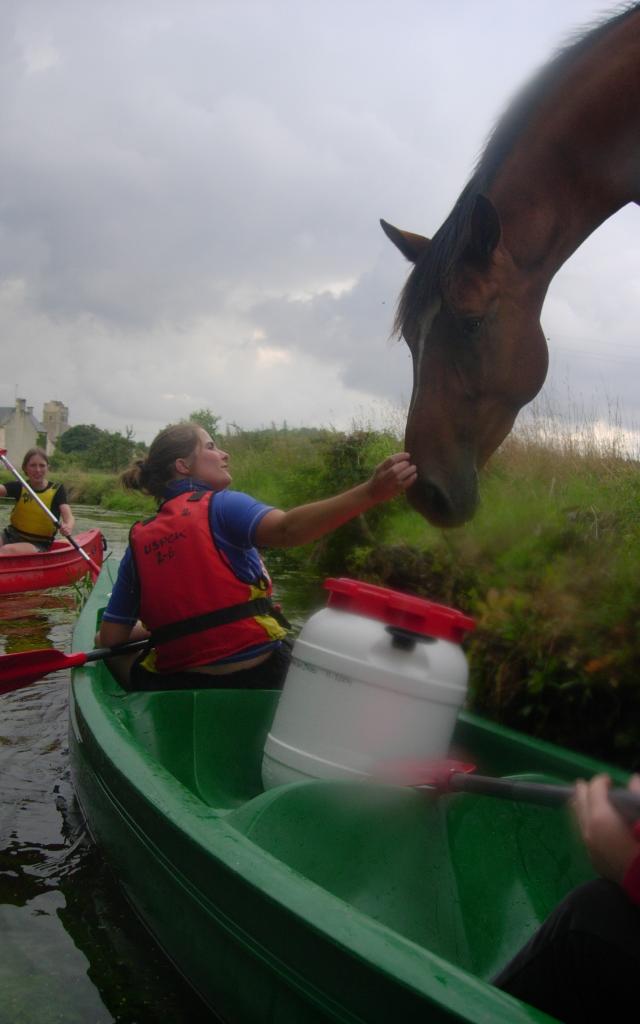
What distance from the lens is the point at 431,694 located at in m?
2.20

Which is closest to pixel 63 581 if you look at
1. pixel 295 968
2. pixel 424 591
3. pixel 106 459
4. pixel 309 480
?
A: pixel 309 480

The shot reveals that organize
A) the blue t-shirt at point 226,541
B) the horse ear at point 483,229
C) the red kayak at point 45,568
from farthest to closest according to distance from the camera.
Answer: the red kayak at point 45,568 → the blue t-shirt at point 226,541 → the horse ear at point 483,229

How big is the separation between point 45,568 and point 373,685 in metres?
7.35

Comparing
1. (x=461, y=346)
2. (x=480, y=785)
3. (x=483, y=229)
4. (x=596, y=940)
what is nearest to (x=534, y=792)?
(x=480, y=785)

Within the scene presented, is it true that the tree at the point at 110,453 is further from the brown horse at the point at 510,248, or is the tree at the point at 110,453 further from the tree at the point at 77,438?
the brown horse at the point at 510,248

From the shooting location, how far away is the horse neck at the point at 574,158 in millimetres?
2684

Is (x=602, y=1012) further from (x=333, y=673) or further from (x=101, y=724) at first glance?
(x=101, y=724)

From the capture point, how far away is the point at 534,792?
1616 mm

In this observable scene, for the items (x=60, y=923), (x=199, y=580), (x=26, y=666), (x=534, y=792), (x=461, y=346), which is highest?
(x=461, y=346)

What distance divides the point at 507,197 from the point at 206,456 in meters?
1.41

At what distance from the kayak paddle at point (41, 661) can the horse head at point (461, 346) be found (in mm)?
1426

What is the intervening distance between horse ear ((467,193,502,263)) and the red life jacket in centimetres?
119

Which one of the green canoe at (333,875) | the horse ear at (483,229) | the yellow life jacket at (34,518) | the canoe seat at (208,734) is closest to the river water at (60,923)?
the green canoe at (333,875)

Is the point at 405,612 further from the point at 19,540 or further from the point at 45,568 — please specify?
the point at 19,540
